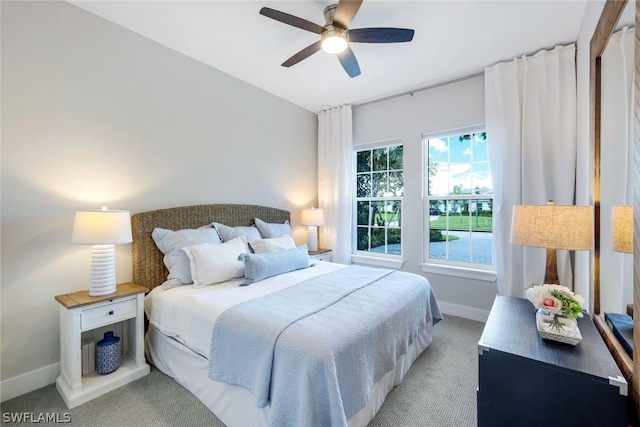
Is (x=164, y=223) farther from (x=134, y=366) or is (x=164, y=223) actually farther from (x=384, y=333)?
(x=384, y=333)

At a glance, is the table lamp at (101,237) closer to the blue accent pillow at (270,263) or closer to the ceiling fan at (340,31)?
the blue accent pillow at (270,263)

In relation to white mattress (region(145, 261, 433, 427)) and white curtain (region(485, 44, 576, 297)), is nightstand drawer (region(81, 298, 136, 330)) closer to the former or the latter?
white mattress (region(145, 261, 433, 427))

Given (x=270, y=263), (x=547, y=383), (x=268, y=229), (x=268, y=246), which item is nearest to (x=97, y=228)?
(x=270, y=263)

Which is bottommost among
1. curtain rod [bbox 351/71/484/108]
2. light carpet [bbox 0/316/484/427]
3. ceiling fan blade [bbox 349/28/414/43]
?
light carpet [bbox 0/316/484/427]

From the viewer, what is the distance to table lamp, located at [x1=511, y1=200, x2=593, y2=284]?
1.48 m

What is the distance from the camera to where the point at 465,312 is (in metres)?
3.21

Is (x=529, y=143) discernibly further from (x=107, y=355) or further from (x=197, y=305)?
(x=107, y=355)

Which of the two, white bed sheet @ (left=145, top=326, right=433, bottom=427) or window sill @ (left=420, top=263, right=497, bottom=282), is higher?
window sill @ (left=420, top=263, right=497, bottom=282)

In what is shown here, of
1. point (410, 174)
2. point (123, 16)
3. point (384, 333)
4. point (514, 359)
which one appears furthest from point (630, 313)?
point (123, 16)

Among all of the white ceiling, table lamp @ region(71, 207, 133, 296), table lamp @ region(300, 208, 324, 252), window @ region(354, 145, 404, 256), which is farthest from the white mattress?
the white ceiling

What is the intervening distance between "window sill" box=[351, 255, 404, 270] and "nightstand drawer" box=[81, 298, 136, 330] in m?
2.80

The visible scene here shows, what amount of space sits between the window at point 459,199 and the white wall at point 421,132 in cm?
13

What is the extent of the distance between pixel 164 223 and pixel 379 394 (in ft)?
7.39

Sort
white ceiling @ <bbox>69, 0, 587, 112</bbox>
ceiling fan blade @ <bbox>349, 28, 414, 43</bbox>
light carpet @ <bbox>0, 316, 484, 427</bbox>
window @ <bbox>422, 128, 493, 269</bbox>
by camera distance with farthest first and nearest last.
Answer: window @ <bbox>422, 128, 493, 269</bbox> → white ceiling @ <bbox>69, 0, 587, 112</bbox> → ceiling fan blade @ <bbox>349, 28, 414, 43</bbox> → light carpet @ <bbox>0, 316, 484, 427</bbox>
